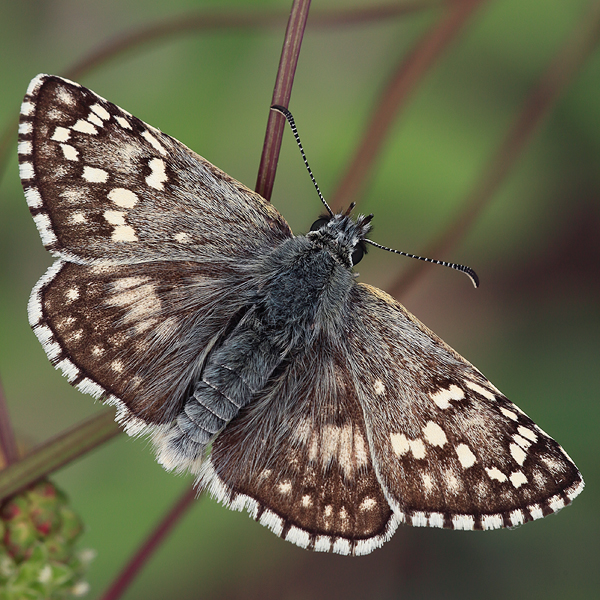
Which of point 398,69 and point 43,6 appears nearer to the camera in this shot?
point 398,69

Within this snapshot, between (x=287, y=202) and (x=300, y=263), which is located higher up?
(x=300, y=263)

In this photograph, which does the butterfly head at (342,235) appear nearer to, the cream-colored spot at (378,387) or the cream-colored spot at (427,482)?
the cream-colored spot at (378,387)

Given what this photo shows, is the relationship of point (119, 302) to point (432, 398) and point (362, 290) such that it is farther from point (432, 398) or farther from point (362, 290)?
point (432, 398)

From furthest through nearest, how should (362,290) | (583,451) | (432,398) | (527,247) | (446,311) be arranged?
(446,311) < (527,247) < (583,451) < (362,290) < (432,398)

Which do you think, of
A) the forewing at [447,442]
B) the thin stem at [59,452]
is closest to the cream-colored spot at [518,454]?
the forewing at [447,442]

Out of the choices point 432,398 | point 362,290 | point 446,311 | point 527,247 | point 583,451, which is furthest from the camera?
point 446,311

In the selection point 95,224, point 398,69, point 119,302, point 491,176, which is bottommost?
point 119,302

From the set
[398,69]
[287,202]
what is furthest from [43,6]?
[398,69]
